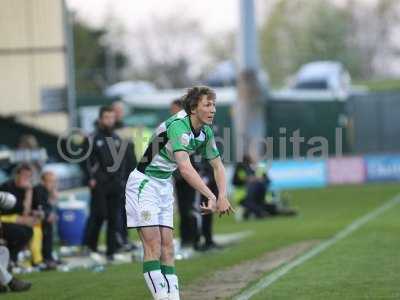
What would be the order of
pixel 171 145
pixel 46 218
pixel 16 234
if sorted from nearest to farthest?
pixel 171 145, pixel 16 234, pixel 46 218

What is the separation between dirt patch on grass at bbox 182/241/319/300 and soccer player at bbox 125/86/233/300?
114 cm

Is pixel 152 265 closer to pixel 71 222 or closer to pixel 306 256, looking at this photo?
pixel 306 256

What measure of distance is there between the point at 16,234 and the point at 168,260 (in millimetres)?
4281

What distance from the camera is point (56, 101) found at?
2261 centimetres

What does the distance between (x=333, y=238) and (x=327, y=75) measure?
3079 cm

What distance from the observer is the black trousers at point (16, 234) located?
13.5 metres

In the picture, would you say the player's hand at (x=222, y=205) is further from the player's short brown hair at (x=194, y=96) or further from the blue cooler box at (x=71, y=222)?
the blue cooler box at (x=71, y=222)

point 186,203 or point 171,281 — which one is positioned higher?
point 186,203

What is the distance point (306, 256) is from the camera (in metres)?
14.4

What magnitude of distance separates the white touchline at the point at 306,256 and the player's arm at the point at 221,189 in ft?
4.17

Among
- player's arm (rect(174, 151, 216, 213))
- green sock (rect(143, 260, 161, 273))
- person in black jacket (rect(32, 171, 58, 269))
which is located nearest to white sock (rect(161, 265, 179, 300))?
green sock (rect(143, 260, 161, 273))

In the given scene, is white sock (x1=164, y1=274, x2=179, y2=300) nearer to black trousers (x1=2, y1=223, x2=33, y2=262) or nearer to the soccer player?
the soccer player

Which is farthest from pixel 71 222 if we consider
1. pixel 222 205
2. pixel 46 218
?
pixel 222 205

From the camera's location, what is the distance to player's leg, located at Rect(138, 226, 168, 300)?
9.52 m
